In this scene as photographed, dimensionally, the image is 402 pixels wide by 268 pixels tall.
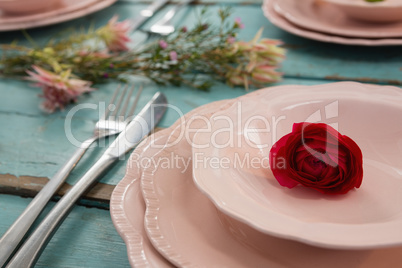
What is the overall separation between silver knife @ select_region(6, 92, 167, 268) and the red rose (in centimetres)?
26

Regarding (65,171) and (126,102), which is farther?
(126,102)

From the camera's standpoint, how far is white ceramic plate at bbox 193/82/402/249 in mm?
360

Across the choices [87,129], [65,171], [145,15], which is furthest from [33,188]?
[145,15]

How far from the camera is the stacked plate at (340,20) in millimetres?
878

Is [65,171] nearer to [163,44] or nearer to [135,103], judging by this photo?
[135,103]

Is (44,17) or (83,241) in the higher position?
(44,17)

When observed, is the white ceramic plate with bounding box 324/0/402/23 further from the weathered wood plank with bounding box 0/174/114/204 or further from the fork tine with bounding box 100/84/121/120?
the weathered wood plank with bounding box 0/174/114/204

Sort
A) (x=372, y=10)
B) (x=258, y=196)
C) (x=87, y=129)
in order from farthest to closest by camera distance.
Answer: (x=372, y=10) < (x=87, y=129) < (x=258, y=196)

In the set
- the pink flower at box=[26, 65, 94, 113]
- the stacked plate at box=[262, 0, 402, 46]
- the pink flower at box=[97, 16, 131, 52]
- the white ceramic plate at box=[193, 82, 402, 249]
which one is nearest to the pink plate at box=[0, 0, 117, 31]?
the pink flower at box=[97, 16, 131, 52]

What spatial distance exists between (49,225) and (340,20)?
819mm

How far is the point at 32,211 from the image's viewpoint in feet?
1.72

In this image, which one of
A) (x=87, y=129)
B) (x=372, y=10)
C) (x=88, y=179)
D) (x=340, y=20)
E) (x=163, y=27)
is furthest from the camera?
(x=163, y=27)

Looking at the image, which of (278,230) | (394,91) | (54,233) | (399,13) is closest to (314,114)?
(394,91)

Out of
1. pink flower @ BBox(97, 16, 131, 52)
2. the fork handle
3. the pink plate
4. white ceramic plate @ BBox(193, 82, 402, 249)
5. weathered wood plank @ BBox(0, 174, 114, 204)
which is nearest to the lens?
white ceramic plate @ BBox(193, 82, 402, 249)
